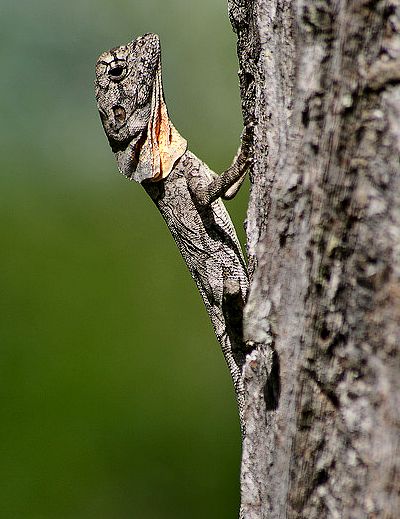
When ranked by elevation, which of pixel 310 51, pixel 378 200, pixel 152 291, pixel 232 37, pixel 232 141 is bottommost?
pixel 378 200

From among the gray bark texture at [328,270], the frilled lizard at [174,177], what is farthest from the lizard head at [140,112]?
the gray bark texture at [328,270]

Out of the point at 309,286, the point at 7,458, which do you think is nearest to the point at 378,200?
the point at 309,286

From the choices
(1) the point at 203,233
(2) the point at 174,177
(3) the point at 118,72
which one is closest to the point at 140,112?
(3) the point at 118,72

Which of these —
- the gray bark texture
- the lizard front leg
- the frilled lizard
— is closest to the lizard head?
the frilled lizard

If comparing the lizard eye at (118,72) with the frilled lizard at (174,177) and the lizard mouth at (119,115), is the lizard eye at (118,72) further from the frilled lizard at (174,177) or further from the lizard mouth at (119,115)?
the lizard mouth at (119,115)

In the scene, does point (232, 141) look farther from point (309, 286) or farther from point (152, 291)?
point (309, 286)

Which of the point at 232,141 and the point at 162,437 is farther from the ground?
the point at 232,141
